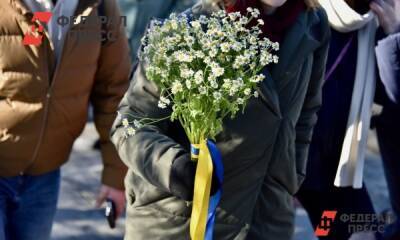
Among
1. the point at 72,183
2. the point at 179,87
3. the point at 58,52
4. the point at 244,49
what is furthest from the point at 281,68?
the point at 72,183

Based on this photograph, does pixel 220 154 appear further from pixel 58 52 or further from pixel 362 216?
pixel 362 216

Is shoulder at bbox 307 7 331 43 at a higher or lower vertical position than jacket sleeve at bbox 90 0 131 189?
higher

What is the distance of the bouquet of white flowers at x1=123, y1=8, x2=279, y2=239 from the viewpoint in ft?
6.82

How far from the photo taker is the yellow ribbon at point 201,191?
2.19m

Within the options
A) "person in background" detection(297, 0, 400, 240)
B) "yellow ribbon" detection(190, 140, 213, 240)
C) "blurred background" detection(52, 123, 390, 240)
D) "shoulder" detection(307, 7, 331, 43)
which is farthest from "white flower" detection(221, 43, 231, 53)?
"blurred background" detection(52, 123, 390, 240)

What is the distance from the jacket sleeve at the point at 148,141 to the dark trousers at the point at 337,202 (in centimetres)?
120

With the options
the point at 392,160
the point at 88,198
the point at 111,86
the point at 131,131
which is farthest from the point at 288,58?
the point at 88,198

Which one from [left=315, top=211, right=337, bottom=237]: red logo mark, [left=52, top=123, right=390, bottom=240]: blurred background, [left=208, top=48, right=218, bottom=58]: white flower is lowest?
[left=52, top=123, right=390, bottom=240]: blurred background

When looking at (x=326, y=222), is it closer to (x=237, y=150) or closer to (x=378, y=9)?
(x=378, y=9)

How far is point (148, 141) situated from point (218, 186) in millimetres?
266

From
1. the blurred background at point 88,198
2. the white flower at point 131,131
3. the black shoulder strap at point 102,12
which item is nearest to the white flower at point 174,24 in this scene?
the white flower at point 131,131

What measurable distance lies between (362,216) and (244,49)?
61.6 inches

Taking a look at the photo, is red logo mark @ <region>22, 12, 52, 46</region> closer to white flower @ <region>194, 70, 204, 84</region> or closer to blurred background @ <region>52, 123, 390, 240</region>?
white flower @ <region>194, 70, 204, 84</region>

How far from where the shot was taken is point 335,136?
3350 mm
